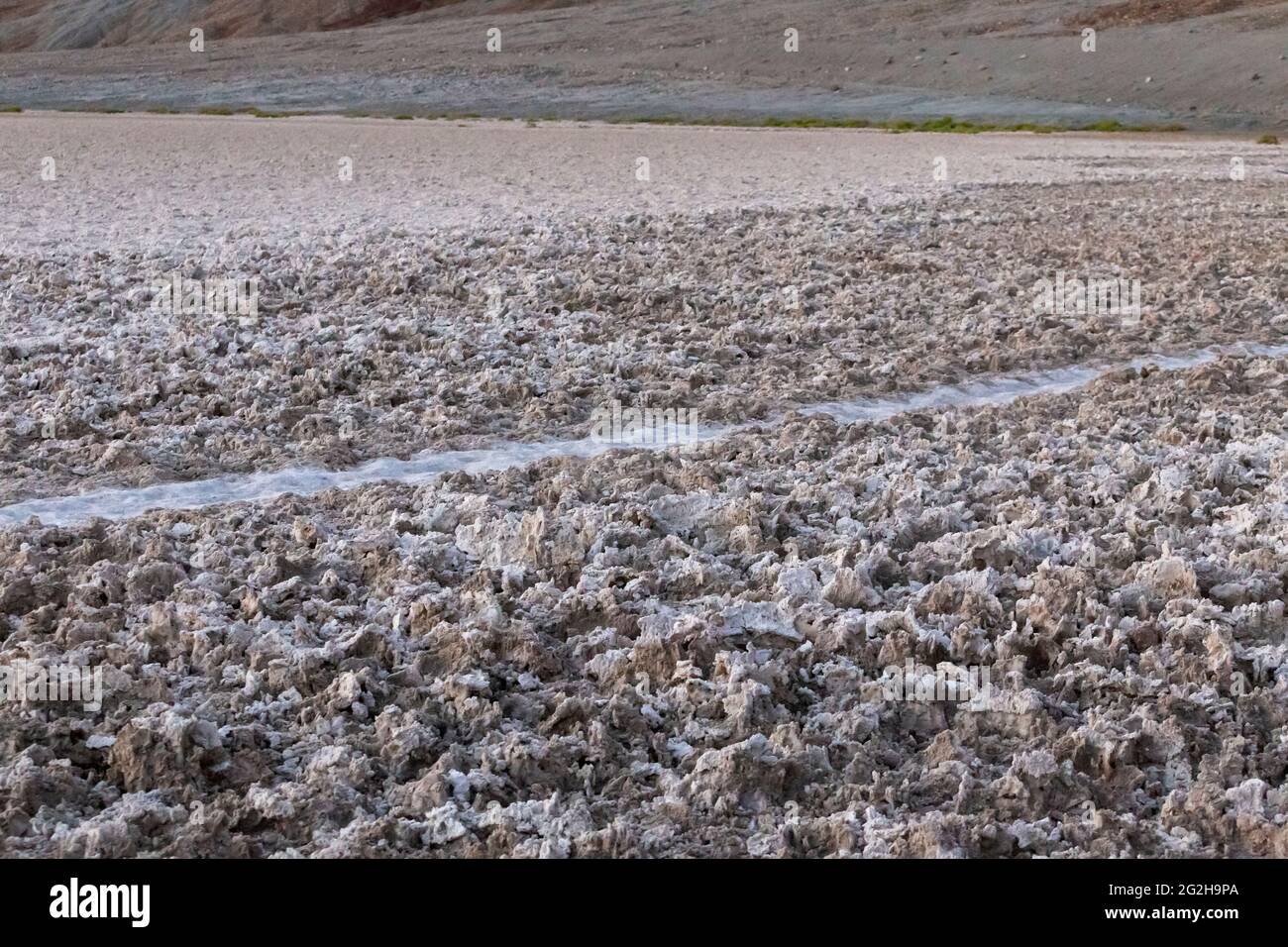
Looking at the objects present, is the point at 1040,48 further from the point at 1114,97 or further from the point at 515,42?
the point at 515,42

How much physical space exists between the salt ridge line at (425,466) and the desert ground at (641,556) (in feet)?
0.11

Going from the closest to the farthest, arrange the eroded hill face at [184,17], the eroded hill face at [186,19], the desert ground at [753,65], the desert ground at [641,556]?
1. the desert ground at [641,556]
2. the desert ground at [753,65]
3. the eroded hill face at [184,17]
4. the eroded hill face at [186,19]

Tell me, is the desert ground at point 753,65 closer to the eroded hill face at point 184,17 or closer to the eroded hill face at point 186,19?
the eroded hill face at point 184,17

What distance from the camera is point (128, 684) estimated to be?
12.3 ft

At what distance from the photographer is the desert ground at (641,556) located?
3.37m

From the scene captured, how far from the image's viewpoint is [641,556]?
4.73 metres

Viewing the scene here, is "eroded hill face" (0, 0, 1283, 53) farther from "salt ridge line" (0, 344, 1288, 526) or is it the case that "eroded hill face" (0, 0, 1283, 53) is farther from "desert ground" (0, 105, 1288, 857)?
"salt ridge line" (0, 344, 1288, 526)

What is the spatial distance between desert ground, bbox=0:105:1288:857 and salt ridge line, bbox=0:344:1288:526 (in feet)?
0.11

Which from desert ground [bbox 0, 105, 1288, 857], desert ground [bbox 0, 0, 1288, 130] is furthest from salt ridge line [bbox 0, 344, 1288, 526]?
desert ground [bbox 0, 0, 1288, 130]

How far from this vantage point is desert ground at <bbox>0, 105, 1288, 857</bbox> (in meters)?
3.37

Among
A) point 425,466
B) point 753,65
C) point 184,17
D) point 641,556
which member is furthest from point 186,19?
point 641,556

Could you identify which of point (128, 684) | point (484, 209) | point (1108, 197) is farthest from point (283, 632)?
point (1108, 197)

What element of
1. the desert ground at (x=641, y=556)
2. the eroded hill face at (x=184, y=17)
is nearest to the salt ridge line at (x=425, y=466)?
the desert ground at (x=641, y=556)

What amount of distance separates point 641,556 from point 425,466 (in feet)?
5.00
